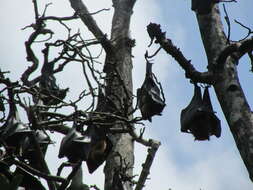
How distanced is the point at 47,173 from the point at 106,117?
1137mm

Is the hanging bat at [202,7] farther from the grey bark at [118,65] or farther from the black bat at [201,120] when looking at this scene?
the grey bark at [118,65]

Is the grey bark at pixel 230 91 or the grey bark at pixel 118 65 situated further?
the grey bark at pixel 118 65

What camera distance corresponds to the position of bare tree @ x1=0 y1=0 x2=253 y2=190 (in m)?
4.79

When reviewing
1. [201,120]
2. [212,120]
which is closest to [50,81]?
[201,120]

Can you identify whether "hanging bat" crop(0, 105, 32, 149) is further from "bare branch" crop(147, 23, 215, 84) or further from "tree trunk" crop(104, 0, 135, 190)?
"bare branch" crop(147, 23, 215, 84)

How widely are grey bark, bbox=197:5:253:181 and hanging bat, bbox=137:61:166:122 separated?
5.84 feet

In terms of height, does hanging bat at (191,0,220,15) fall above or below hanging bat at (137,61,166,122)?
above

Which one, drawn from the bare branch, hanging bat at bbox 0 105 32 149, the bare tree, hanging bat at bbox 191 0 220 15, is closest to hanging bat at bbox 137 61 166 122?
the bare tree

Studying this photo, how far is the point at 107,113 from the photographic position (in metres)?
5.54

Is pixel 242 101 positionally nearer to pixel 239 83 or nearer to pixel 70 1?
pixel 239 83

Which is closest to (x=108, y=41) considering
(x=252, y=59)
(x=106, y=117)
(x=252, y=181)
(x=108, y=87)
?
(x=108, y=87)

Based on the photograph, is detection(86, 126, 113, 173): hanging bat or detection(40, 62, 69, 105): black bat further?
detection(40, 62, 69, 105): black bat

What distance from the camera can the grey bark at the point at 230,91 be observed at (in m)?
4.44

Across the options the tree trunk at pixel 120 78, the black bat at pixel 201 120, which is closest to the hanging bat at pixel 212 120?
the black bat at pixel 201 120
